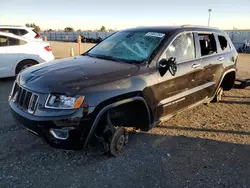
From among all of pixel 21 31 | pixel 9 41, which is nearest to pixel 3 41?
pixel 9 41

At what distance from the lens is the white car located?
715 cm

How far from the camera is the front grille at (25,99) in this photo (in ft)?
9.44

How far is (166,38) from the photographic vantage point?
12.4ft

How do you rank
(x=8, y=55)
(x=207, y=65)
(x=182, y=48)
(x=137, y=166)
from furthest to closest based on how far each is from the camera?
(x=8, y=55) → (x=207, y=65) → (x=182, y=48) → (x=137, y=166)

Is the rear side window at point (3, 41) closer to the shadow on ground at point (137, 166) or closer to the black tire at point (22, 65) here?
the black tire at point (22, 65)

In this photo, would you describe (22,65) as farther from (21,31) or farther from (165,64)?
(165,64)

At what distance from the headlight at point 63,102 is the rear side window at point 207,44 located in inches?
111

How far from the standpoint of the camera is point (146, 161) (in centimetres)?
328

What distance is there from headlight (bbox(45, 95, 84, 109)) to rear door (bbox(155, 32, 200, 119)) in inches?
49.7

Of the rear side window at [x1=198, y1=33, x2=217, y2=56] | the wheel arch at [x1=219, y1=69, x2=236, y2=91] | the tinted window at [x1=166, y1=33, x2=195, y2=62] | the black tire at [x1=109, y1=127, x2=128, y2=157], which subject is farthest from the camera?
the wheel arch at [x1=219, y1=69, x2=236, y2=91]

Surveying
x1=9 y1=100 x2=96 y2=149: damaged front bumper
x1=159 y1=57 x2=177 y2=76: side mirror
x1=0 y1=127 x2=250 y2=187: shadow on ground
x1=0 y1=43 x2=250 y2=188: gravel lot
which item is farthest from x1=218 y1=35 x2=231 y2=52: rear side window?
x1=9 y1=100 x2=96 y2=149: damaged front bumper

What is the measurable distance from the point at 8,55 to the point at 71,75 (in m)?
5.08

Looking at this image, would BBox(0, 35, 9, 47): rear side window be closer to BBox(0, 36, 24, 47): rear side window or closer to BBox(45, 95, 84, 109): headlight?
BBox(0, 36, 24, 47): rear side window

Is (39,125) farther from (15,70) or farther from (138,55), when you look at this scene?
(15,70)
